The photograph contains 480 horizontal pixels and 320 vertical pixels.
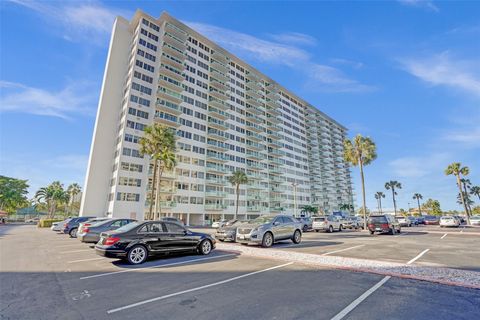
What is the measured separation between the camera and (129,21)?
53.3 m

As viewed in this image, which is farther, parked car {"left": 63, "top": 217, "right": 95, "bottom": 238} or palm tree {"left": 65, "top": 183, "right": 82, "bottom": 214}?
palm tree {"left": 65, "top": 183, "right": 82, "bottom": 214}

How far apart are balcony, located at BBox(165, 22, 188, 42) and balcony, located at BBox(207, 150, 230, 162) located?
27.5 m

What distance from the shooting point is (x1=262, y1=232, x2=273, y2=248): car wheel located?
12.6 metres

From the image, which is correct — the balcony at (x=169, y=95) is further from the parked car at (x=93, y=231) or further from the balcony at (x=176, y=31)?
the parked car at (x=93, y=231)

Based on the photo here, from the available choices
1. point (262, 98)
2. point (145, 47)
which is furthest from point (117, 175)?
point (262, 98)

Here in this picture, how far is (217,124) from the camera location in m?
57.8

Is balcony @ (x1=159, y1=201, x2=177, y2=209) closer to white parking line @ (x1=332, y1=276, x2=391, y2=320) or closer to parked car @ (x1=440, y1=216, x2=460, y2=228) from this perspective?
white parking line @ (x1=332, y1=276, x2=391, y2=320)

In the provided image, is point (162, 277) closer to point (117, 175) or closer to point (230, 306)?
point (230, 306)

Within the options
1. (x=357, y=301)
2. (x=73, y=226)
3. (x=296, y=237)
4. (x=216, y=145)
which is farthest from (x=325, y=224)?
(x=216, y=145)

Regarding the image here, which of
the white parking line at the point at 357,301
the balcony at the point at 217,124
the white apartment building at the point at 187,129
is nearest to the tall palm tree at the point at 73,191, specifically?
the white apartment building at the point at 187,129

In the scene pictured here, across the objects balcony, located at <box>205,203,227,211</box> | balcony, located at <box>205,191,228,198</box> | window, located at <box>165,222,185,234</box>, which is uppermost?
balcony, located at <box>205,191,228,198</box>

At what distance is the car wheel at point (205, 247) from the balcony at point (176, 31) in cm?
5514

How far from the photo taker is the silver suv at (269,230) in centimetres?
1259

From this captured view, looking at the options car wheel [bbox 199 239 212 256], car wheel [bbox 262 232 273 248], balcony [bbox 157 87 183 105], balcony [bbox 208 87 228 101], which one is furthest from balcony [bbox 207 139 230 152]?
car wheel [bbox 199 239 212 256]
